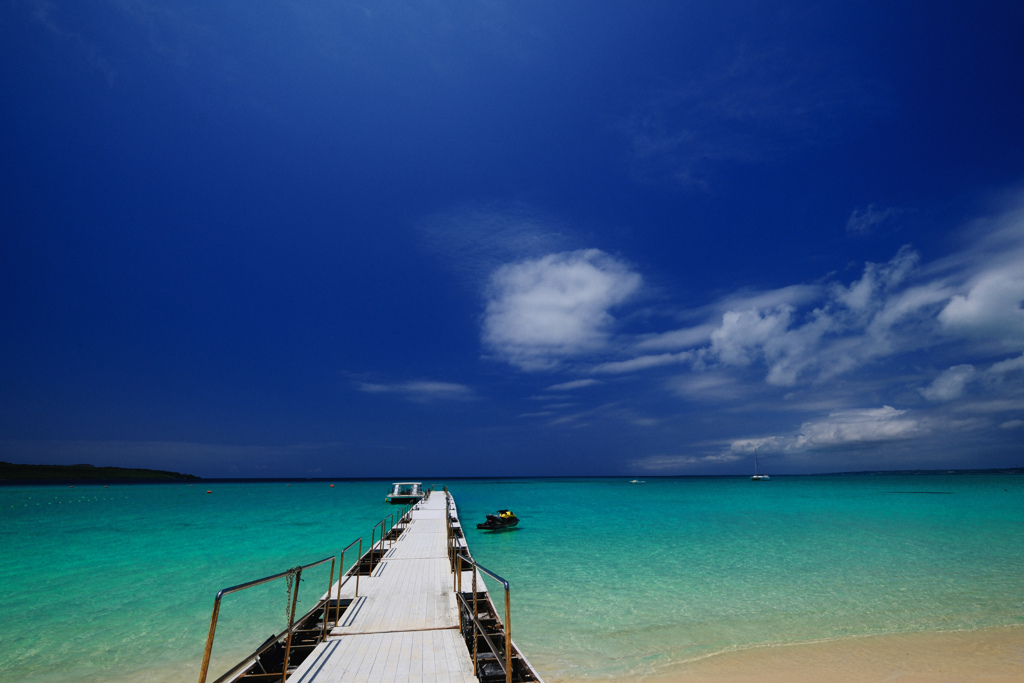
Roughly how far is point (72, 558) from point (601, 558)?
2041 centimetres

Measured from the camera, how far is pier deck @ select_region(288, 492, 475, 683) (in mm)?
5387

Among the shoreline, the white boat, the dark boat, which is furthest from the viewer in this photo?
the white boat

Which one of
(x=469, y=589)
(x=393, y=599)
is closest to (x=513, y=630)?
(x=469, y=589)

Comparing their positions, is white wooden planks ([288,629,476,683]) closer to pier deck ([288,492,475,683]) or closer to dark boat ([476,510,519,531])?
pier deck ([288,492,475,683])

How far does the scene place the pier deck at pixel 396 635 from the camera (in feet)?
17.7

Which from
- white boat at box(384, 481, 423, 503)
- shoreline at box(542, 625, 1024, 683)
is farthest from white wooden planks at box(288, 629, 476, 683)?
white boat at box(384, 481, 423, 503)

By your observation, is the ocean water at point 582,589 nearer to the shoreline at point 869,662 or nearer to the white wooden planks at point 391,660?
the shoreline at point 869,662

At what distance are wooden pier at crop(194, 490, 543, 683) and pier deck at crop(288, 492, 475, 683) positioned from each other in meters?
0.01

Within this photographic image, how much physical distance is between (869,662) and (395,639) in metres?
8.31

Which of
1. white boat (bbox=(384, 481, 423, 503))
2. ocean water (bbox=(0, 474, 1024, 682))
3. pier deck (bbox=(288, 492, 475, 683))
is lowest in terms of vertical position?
white boat (bbox=(384, 481, 423, 503))

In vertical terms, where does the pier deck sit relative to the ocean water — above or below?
above

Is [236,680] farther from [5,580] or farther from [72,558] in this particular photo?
[72,558]

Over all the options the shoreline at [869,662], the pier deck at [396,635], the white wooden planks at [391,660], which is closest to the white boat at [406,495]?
the pier deck at [396,635]

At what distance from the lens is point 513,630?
9.17 metres
